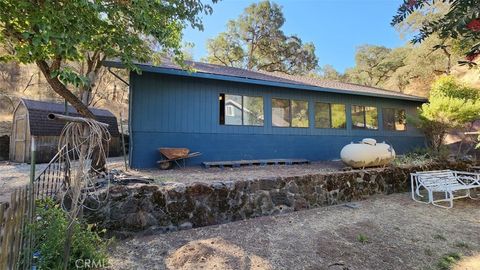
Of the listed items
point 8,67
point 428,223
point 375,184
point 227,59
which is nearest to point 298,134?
point 375,184

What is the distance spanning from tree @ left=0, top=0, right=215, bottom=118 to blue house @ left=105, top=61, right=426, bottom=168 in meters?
1.25

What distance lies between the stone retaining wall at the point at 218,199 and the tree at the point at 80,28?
213 centimetres

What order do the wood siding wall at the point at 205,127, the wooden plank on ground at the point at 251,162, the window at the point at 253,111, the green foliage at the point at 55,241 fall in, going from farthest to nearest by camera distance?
the window at the point at 253,111 < the wooden plank on ground at the point at 251,162 < the wood siding wall at the point at 205,127 < the green foliage at the point at 55,241

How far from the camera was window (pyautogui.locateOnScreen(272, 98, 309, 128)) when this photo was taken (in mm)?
9156

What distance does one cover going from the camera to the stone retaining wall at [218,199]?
4230 mm

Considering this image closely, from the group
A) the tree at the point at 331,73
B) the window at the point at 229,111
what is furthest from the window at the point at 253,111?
the tree at the point at 331,73

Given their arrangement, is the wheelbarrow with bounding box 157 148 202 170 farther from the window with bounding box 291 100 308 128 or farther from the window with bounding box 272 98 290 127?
the window with bounding box 291 100 308 128

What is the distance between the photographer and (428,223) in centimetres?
475

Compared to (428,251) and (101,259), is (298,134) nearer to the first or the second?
(428,251)

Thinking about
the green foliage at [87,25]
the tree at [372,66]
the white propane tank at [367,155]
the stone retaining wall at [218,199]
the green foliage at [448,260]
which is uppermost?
the tree at [372,66]

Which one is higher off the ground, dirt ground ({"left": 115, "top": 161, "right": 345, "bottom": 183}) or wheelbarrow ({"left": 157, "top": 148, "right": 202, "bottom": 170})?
wheelbarrow ({"left": 157, "top": 148, "right": 202, "bottom": 170})

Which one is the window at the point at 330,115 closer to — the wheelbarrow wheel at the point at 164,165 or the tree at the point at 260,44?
the wheelbarrow wheel at the point at 164,165

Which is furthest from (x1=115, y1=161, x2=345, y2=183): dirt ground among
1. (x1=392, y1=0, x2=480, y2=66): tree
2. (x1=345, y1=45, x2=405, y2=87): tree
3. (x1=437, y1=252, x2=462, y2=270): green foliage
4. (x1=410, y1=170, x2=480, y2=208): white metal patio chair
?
(x1=345, y1=45, x2=405, y2=87): tree

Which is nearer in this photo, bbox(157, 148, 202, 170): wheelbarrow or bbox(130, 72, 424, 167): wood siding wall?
bbox(157, 148, 202, 170): wheelbarrow
